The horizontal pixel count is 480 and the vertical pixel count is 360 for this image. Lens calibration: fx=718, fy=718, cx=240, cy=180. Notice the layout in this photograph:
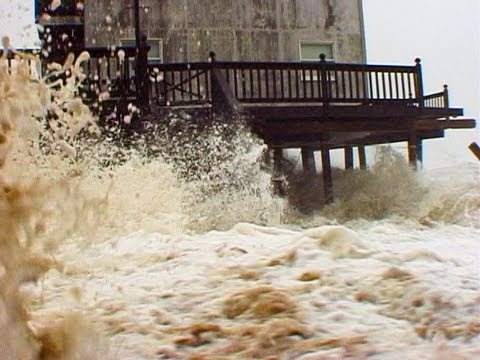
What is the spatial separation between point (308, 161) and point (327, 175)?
0.15 ft

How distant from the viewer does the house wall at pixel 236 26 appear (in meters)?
1.41

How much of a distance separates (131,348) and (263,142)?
0.47 m

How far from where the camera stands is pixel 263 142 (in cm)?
139

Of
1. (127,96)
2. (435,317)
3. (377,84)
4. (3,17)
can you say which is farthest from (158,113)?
(435,317)

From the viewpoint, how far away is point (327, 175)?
4.52 feet

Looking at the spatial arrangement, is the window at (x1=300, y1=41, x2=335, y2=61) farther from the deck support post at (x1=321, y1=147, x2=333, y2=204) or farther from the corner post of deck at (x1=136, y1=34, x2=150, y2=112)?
the corner post of deck at (x1=136, y1=34, x2=150, y2=112)

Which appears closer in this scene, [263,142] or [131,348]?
[131,348]

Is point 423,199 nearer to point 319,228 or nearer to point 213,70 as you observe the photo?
point 319,228

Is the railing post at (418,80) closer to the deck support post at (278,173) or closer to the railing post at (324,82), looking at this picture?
the railing post at (324,82)

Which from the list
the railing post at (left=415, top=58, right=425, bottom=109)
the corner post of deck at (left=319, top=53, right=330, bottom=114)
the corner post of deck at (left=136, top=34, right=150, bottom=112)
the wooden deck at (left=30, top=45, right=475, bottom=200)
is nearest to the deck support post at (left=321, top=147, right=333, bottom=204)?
the wooden deck at (left=30, top=45, right=475, bottom=200)

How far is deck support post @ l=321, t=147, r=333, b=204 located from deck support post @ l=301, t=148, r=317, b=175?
2 centimetres

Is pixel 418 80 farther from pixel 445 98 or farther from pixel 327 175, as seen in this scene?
pixel 327 175

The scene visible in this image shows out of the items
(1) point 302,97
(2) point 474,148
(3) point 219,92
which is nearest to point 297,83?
(1) point 302,97

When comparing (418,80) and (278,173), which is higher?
(418,80)
